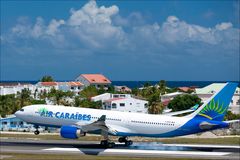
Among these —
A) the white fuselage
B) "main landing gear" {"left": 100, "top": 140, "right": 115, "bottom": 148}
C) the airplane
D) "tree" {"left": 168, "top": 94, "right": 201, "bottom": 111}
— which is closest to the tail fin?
the airplane

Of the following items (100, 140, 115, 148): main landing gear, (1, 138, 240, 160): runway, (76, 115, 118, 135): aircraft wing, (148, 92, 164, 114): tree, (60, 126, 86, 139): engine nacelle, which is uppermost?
(148, 92, 164, 114): tree

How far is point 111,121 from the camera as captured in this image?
192 ft

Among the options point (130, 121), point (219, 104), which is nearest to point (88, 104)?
point (130, 121)

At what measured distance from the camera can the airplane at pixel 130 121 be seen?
53.6 meters

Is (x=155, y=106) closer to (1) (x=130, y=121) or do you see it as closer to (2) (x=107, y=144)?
(1) (x=130, y=121)

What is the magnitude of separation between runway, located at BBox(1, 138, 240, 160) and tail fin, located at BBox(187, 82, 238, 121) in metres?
3.52

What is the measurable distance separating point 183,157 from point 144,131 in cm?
831

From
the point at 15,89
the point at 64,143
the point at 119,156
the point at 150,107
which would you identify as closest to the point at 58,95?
the point at 150,107

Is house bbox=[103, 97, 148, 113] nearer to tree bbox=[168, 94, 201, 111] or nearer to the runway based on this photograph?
tree bbox=[168, 94, 201, 111]

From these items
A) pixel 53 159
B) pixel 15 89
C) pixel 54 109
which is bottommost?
pixel 53 159

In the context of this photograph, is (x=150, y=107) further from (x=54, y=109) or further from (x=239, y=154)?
(x=239, y=154)

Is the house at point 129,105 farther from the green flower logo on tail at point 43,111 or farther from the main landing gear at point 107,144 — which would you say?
the main landing gear at point 107,144

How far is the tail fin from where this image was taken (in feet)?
174

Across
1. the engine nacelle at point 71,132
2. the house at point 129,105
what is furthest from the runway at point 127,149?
the house at point 129,105
